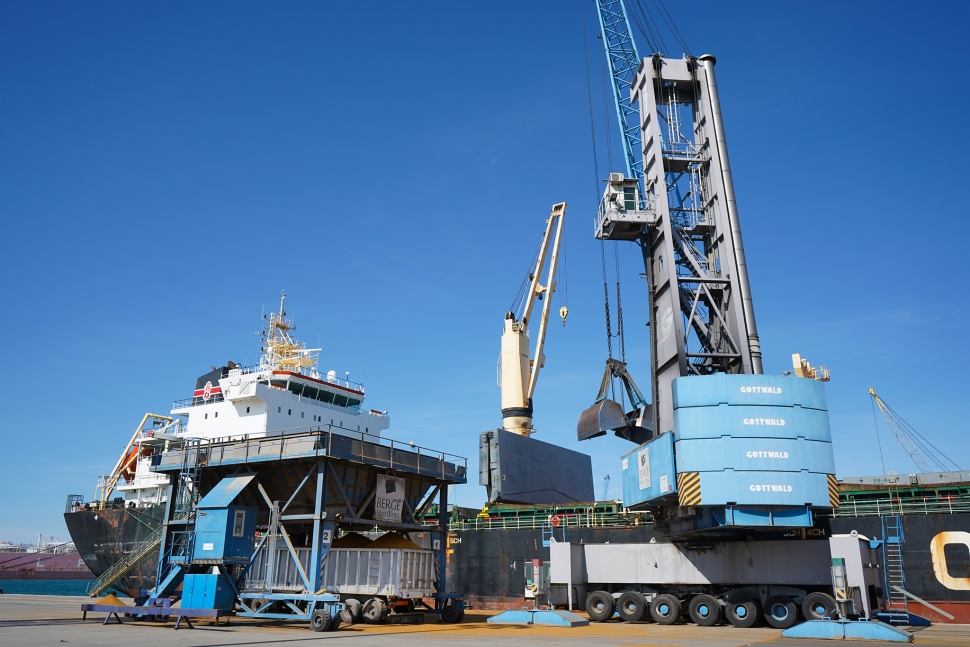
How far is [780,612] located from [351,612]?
546 inches

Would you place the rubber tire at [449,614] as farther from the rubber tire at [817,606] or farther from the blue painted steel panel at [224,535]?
the rubber tire at [817,606]

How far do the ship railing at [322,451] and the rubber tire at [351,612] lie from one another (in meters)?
4.65

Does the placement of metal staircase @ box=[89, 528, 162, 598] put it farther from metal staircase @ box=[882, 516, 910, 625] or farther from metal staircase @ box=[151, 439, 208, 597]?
metal staircase @ box=[882, 516, 910, 625]

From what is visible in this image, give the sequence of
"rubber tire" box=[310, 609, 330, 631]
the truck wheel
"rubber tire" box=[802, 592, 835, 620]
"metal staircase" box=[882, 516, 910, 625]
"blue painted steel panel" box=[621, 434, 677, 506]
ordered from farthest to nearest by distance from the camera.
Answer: the truck wheel
"metal staircase" box=[882, 516, 910, 625]
"blue painted steel panel" box=[621, 434, 677, 506]
"rubber tire" box=[802, 592, 835, 620]
"rubber tire" box=[310, 609, 330, 631]

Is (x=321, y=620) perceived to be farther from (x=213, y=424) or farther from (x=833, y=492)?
(x=213, y=424)

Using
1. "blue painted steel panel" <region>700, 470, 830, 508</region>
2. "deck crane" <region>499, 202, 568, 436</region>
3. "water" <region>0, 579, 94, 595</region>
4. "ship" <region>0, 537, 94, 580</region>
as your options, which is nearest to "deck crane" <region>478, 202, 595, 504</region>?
"deck crane" <region>499, 202, 568, 436</region>

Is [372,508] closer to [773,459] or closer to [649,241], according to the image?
[773,459]

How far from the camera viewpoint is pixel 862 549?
23578mm

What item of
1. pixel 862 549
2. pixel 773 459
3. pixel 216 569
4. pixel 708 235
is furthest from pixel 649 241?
pixel 216 569

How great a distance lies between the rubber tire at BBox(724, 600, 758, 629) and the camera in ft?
78.5

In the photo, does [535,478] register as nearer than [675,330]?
No

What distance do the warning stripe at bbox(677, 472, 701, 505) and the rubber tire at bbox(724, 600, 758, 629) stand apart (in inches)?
166

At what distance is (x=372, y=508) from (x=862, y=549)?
16812mm

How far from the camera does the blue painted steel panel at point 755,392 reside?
77.1 ft
